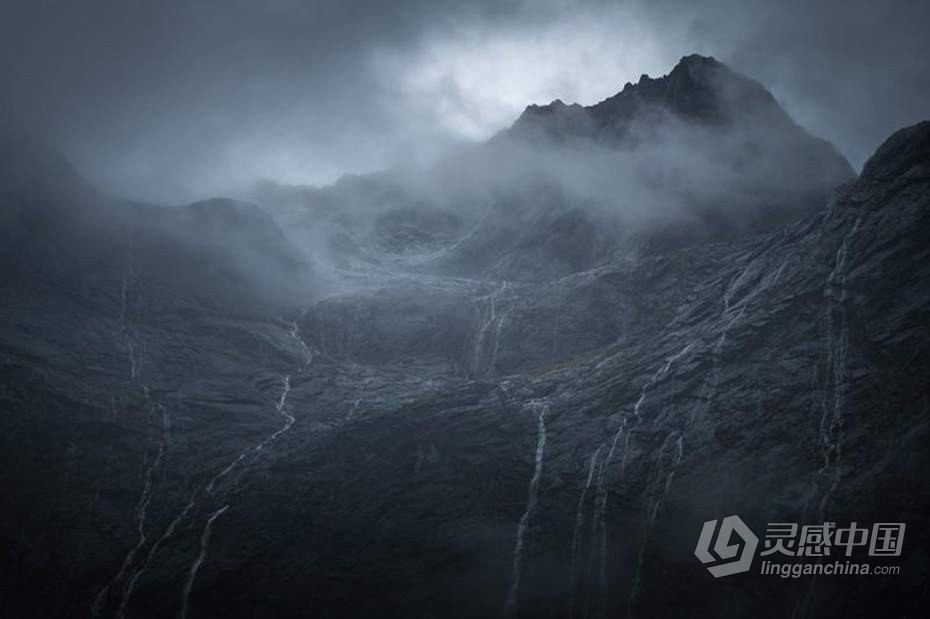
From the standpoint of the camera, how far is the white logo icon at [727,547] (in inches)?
1230

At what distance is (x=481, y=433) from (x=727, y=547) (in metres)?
16.4

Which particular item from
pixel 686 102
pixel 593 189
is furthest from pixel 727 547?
pixel 686 102

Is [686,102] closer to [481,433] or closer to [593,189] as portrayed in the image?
[593,189]

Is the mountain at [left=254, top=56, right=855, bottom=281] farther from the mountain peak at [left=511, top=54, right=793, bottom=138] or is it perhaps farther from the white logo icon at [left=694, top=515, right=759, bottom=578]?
the white logo icon at [left=694, top=515, right=759, bottom=578]

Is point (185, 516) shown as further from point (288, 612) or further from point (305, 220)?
point (305, 220)

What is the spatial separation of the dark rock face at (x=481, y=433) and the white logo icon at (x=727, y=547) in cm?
57

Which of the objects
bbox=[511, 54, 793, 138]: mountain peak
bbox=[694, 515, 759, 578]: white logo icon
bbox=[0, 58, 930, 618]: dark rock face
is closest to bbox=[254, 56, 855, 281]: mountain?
bbox=[511, 54, 793, 138]: mountain peak

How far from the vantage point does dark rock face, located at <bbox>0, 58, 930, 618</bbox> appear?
1310 inches

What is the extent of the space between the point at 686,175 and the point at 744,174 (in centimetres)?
624

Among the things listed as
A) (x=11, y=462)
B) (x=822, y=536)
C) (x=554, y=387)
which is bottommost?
(x=11, y=462)

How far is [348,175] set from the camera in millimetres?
116000

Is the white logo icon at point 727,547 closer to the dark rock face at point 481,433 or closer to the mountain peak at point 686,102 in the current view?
the dark rock face at point 481,433

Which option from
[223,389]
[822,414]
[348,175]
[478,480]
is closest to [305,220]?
[348,175]

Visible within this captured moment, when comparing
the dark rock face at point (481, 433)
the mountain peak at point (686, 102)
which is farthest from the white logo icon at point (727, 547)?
the mountain peak at point (686, 102)
